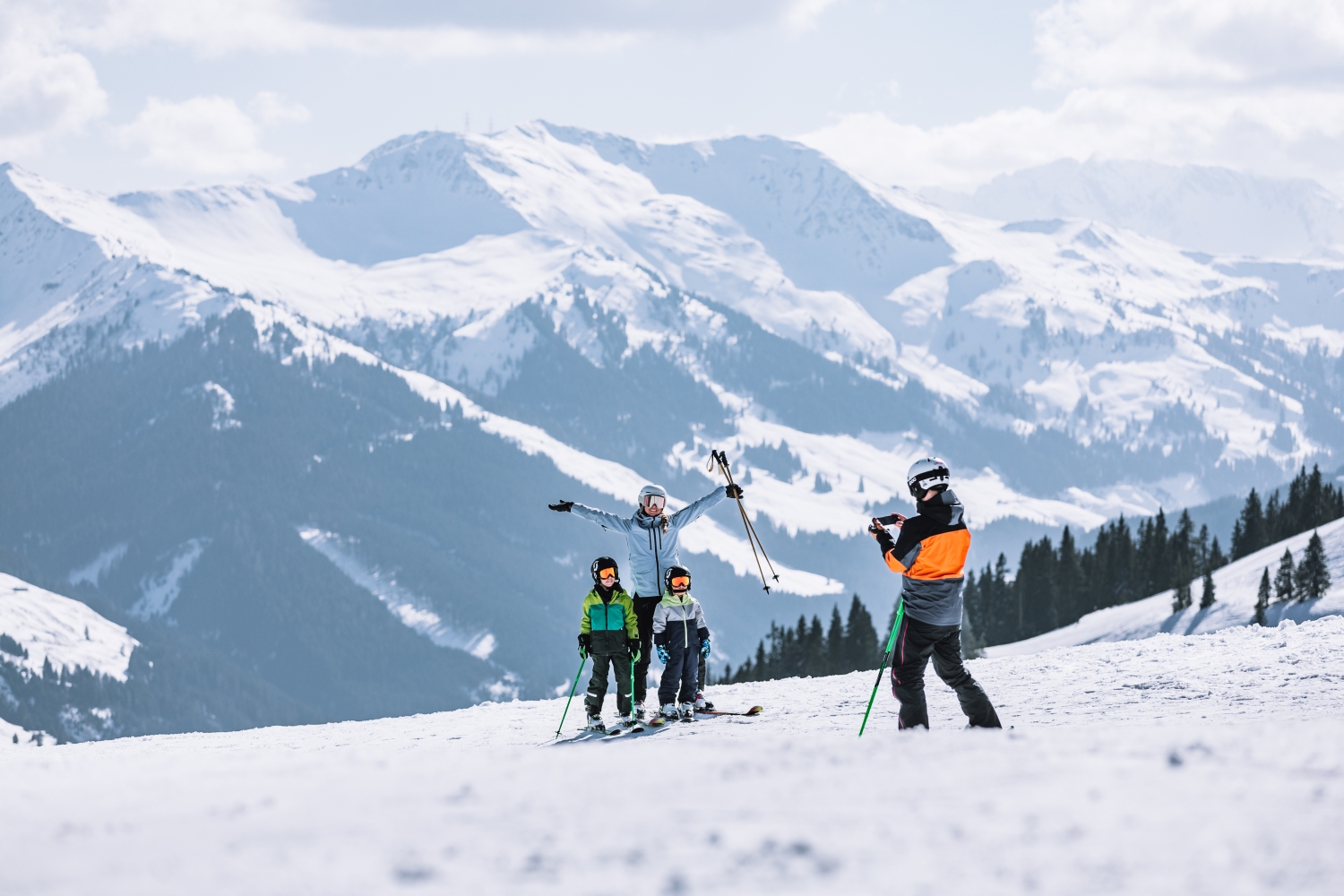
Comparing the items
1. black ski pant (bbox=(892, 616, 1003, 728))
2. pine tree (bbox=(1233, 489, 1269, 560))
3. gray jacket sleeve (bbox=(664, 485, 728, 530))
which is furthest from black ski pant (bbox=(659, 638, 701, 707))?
pine tree (bbox=(1233, 489, 1269, 560))

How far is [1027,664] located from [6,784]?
15.2 m

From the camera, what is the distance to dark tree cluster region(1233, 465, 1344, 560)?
85312 millimetres

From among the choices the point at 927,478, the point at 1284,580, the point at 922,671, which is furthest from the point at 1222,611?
the point at 927,478

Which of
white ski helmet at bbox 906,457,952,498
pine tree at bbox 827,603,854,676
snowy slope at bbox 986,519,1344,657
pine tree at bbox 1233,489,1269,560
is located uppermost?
pine tree at bbox 1233,489,1269,560

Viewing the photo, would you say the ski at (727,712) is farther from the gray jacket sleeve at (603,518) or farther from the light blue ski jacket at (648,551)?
the gray jacket sleeve at (603,518)

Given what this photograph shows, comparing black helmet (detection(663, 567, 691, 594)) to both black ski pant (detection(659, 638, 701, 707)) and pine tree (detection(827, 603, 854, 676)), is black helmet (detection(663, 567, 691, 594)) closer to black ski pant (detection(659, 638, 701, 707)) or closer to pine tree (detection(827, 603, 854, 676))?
black ski pant (detection(659, 638, 701, 707))

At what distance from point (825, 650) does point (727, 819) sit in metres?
78.7

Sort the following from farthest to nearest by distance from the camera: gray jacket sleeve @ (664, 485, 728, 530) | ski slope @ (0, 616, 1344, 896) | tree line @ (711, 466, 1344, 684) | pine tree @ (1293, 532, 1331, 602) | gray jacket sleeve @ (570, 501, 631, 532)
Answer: tree line @ (711, 466, 1344, 684) → pine tree @ (1293, 532, 1331, 602) → gray jacket sleeve @ (664, 485, 728, 530) → gray jacket sleeve @ (570, 501, 631, 532) → ski slope @ (0, 616, 1344, 896)

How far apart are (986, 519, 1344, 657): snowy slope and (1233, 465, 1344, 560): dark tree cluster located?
17.7 m

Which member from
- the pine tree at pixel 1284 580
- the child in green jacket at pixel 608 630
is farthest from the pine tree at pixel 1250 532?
the child in green jacket at pixel 608 630

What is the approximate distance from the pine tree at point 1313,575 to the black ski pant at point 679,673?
45.5m

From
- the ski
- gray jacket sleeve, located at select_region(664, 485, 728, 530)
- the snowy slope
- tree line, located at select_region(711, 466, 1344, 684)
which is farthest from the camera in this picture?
tree line, located at select_region(711, 466, 1344, 684)

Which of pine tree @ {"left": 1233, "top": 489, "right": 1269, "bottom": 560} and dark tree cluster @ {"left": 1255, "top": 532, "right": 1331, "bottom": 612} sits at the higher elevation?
pine tree @ {"left": 1233, "top": 489, "right": 1269, "bottom": 560}

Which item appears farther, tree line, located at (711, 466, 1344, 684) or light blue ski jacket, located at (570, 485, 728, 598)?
tree line, located at (711, 466, 1344, 684)
